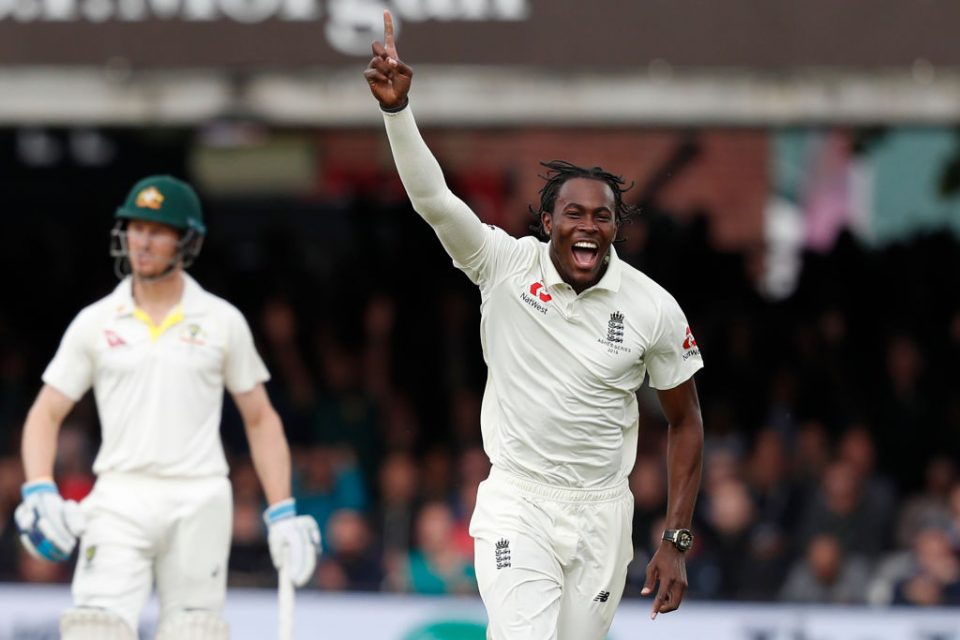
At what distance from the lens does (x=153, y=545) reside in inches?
278

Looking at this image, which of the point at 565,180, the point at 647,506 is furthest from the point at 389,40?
the point at 647,506

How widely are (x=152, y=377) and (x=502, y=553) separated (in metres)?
1.76

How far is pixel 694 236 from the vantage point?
502 inches

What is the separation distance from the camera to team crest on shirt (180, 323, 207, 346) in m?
7.21

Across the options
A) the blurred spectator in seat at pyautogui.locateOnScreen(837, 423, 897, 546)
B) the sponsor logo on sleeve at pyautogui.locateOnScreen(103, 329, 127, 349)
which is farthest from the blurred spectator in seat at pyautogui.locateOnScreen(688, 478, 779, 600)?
the sponsor logo on sleeve at pyautogui.locateOnScreen(103, 329, 127, 349)

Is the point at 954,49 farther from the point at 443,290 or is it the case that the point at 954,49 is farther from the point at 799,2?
the point at 443,290

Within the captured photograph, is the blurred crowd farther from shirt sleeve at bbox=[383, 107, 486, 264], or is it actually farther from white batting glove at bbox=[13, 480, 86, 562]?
shirt sleeve at bbox=[383, 107, 486, 264]

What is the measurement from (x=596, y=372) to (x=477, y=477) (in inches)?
194

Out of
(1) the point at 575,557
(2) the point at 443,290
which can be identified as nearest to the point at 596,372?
(1) the point at 575,557

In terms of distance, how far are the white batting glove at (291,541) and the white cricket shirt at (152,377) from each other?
322 millimetres

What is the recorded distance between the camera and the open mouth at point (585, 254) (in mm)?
6090

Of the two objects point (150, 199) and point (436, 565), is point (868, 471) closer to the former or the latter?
point (436, 565)

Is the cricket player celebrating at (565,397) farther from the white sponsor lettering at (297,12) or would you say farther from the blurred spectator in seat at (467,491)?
the blurred spectator in seat at (467,491)

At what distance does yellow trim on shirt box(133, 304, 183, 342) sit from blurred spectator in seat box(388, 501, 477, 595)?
3634mm
